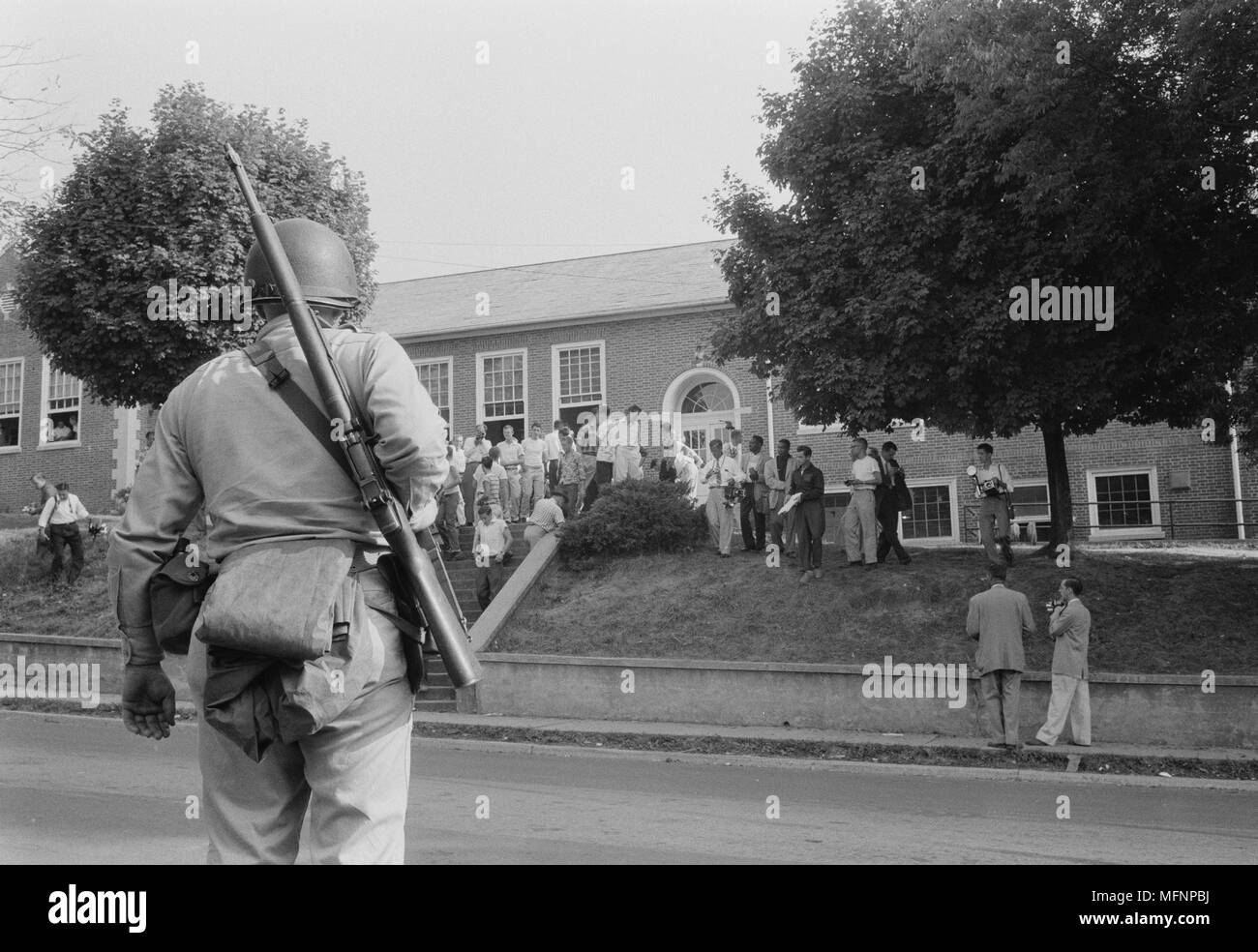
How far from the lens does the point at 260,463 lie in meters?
3.12

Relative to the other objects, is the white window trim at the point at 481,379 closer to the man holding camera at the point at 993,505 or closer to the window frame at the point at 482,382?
the window frame at the point at 482,382

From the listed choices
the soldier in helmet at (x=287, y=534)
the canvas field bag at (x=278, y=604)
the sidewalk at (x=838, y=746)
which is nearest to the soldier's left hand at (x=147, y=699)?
the soldier in helmet at (x=287, y=534)

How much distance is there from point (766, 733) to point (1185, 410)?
853cm

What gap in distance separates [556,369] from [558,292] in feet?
10.0

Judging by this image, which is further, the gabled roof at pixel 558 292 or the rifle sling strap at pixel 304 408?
the gabled roof at pixel 558 292

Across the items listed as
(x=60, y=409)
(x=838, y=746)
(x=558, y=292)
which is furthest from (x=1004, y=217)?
(x=60, y=409)

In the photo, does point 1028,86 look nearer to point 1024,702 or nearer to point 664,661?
point 1024,702

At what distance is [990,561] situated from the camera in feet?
59.1

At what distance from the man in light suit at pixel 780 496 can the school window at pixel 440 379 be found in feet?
57.5

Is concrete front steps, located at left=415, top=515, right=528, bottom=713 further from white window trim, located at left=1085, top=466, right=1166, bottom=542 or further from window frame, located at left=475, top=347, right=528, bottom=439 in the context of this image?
white window trim, located at left=1085, top=466, right=1166, bottom=542

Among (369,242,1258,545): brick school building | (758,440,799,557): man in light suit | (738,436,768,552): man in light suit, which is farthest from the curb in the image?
(369,242,1258,545): brick school building

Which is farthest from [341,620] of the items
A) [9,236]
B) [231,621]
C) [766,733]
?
[766,733]

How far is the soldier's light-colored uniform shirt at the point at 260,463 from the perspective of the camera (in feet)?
10.1

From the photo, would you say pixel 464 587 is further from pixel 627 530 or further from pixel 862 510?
pixel 862 510
